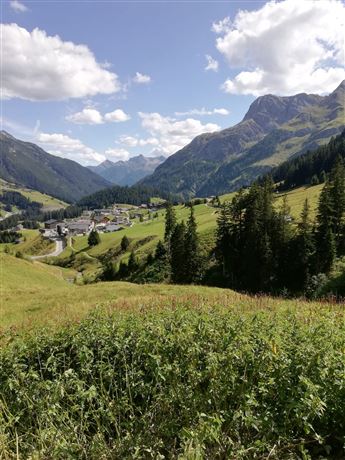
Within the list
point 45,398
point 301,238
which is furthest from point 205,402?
point 301,238

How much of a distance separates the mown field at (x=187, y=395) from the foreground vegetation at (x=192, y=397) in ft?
0.08

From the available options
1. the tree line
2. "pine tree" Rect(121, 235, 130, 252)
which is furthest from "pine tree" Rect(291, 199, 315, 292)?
the tree line

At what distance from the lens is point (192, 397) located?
249 inches

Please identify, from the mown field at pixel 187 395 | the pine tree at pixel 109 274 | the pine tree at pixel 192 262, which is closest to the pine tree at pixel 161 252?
the pine tree at pixel 109 274

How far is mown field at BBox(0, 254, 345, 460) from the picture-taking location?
17.9 ft

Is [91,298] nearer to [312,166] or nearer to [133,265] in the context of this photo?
[133,265]

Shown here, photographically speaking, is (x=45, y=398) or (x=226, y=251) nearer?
(x=45, y=398)

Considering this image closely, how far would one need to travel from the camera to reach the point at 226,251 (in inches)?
2788

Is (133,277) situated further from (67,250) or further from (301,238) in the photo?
(67,250)

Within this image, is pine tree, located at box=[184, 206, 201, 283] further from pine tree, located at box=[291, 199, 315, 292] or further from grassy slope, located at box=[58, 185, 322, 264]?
grassy slope, located at box=[58, 185, 322, 264]

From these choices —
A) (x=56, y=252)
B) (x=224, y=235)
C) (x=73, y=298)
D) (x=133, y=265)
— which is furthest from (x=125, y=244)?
(x=73, y=298)

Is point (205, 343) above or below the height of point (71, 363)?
above

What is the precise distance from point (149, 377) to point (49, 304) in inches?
695

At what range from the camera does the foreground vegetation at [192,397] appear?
5.43 metres
